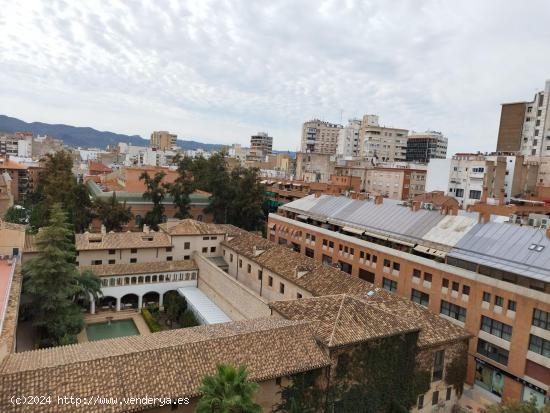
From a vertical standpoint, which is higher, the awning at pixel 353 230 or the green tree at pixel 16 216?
the awning at pixel 353 230

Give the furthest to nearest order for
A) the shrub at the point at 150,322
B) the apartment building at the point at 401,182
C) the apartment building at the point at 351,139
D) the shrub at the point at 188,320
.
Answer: the apartment building at the point at 351,139 → the apartment building at the point at 401,182 → the shrub at the point at 150,322 → the shrub at the point at 188,320

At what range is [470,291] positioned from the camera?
29.3m

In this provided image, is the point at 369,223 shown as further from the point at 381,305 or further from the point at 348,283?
the point at 381,305

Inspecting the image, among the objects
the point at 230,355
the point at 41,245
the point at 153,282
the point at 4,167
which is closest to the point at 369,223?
the point at 153,282

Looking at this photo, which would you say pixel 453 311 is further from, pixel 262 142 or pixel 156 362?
pixel 262 142

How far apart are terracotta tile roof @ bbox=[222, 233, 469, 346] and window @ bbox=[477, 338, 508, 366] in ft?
13.9

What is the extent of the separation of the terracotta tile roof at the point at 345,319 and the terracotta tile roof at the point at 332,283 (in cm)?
156

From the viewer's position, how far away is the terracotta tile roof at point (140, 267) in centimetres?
3943

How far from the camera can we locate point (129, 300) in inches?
1652

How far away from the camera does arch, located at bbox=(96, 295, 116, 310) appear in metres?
40.3

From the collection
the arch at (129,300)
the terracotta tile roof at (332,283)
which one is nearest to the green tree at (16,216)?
the arch at (129,300)

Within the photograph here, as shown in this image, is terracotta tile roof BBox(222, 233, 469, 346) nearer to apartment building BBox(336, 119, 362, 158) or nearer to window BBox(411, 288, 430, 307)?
window BBox(411, 288, 430, 307)

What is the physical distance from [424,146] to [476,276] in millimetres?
96613

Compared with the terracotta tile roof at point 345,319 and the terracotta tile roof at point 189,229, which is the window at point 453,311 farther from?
the terracotta tile roof at point 189,229
